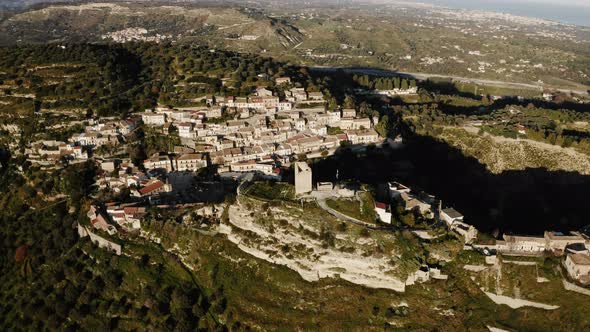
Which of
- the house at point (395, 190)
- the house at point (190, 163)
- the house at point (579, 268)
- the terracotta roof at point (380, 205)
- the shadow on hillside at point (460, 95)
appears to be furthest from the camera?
the shadow on hillside at point (460, 95)

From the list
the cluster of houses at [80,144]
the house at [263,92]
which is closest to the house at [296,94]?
the house at [263,92]

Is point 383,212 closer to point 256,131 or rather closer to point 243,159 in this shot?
point 243,159

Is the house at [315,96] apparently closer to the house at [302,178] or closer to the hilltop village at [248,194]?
the hilltop village at [248,194]

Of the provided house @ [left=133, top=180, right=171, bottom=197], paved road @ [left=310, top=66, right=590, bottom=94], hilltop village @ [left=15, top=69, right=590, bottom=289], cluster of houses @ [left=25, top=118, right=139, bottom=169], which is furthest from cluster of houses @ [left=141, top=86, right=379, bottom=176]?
paved road @ [left=310, top=66, right=590, bottom=94]

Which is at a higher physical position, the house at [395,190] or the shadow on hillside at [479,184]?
the house at [395,190]

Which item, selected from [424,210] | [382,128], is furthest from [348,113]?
[424,210]

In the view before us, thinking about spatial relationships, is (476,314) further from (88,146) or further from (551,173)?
(88,146)
